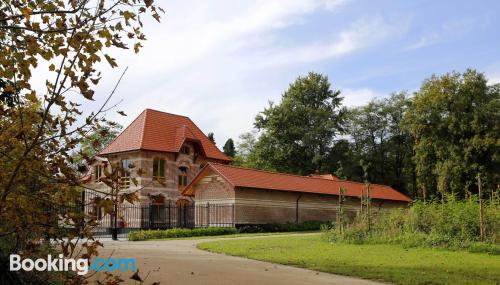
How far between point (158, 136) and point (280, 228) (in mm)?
14982

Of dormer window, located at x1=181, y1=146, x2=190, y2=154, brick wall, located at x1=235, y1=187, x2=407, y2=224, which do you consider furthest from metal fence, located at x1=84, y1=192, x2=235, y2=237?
dormer window, located at x1=181, y1=146, x2=190, y2=154

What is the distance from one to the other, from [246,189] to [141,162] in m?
10.9

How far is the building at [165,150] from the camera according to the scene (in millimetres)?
39500

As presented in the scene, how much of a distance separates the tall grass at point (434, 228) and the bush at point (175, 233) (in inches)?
371

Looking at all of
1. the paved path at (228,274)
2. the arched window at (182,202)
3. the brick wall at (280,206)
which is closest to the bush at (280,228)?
the brick wall at (280,206)

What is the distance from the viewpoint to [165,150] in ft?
132

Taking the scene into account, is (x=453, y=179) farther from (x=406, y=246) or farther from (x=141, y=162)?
(x=406, y=246)

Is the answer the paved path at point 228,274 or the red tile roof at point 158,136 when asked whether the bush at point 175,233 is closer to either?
the paved path at point 228,274

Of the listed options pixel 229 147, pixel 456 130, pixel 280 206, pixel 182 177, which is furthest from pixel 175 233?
pixel 229 147

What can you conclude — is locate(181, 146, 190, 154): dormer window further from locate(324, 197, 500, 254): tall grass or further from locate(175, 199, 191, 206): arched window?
locate(324, 197, 500, 254): tall grass

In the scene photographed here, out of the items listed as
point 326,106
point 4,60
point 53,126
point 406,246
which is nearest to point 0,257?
point 53,126

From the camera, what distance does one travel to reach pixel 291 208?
34.8 meters

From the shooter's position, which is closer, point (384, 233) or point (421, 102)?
point (384, 233)

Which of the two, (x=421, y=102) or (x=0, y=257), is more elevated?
(x=421, y=102)
